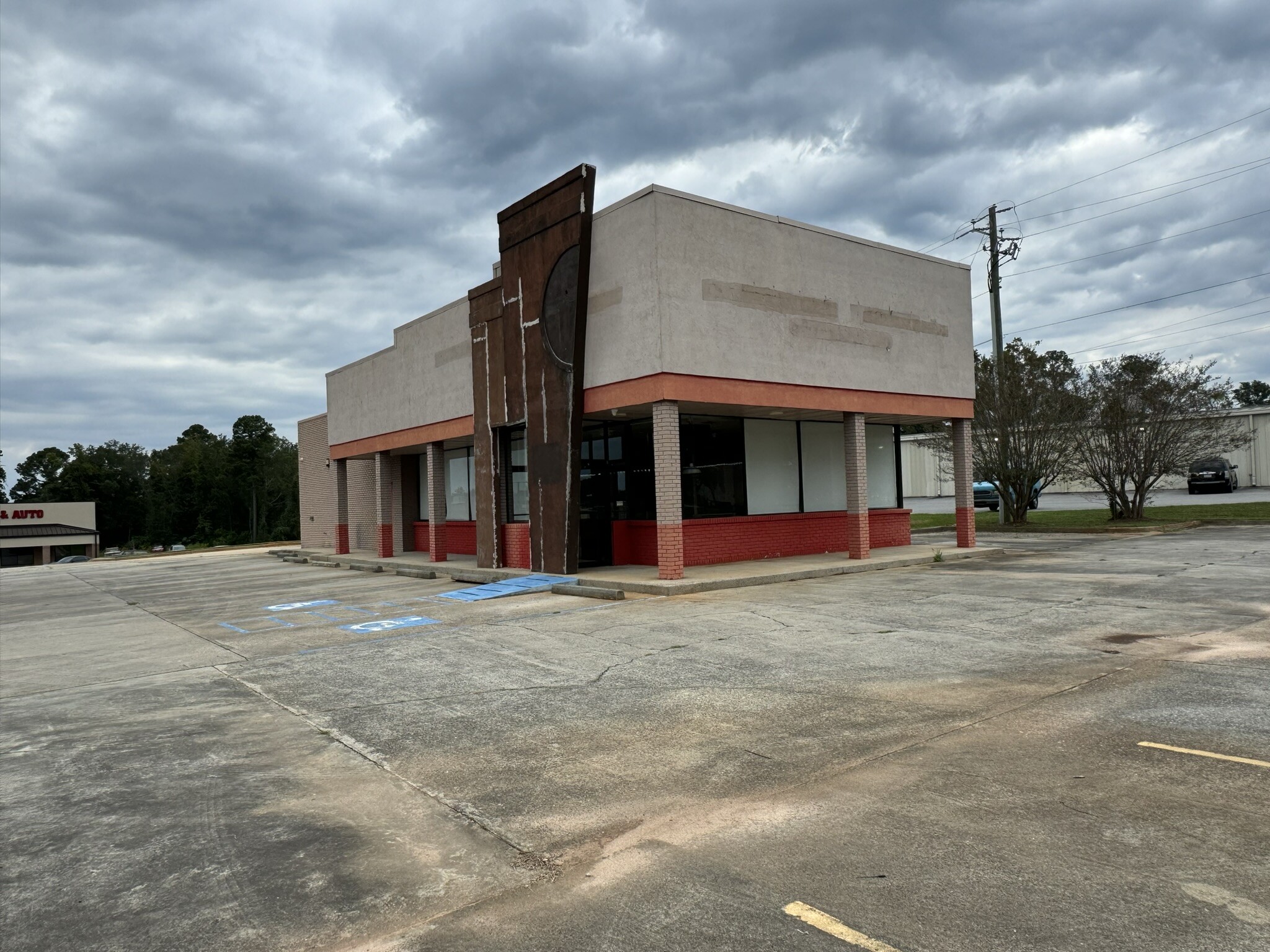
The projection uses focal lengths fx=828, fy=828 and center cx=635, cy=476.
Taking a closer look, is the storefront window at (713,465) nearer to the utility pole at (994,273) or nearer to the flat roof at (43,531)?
the utility pole at (994,273)

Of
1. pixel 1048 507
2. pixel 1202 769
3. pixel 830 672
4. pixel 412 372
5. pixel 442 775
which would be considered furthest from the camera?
pixel 1048 507

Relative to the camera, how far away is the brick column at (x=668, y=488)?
15414mm

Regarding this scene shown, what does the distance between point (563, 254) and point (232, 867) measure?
48.3ft

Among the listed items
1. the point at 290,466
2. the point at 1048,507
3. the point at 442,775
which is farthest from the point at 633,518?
the point at 290,466

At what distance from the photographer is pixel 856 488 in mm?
18500

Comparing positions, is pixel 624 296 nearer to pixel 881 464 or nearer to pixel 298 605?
pixel 298 605

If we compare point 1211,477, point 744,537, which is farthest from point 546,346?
point 1211,477

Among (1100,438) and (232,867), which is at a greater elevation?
(1100,438)

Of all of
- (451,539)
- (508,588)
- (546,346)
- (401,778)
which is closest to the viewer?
(401,778)

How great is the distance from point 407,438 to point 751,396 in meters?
12.2

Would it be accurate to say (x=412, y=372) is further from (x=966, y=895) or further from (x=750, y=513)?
(x=966, y=895)

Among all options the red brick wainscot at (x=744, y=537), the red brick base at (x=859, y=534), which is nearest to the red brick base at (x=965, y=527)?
the red brick wainscot at (x=744, y=537)

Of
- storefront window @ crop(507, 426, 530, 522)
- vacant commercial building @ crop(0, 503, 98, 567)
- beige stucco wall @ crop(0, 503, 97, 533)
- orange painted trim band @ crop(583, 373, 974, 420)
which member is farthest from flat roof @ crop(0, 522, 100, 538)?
orange painted trim band @ crop(583, 373, 974, 420)

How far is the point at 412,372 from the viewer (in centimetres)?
2458
